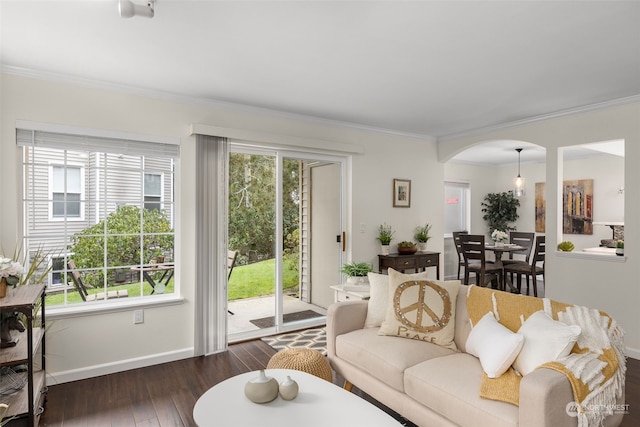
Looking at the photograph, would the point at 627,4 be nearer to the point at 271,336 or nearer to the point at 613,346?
the point at 613,346

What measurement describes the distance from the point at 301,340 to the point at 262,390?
7.20 feet

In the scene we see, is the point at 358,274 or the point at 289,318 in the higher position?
the point at 358,274

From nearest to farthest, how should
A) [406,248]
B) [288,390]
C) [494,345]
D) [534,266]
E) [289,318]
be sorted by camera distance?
[288,390], [494,345], [289,318], [406,248], [534,266]

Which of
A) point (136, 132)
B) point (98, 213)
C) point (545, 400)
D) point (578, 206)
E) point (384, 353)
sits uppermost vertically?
point (136, 132)

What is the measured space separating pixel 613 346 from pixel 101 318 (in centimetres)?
362

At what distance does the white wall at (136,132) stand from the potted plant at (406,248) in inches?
21.2

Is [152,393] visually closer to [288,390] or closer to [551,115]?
[288,390]

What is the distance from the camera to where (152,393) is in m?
2.89

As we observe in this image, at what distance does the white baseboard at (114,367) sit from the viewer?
3.03 m

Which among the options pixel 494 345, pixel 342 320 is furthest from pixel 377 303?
pixel 494 345

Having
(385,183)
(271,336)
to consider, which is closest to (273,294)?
(271,336)

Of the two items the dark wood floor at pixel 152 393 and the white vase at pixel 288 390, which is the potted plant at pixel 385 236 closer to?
the dark wood floor at pixel 152 393

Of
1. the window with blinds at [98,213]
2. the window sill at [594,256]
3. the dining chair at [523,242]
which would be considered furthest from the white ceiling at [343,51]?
the dining chair at [523,242]

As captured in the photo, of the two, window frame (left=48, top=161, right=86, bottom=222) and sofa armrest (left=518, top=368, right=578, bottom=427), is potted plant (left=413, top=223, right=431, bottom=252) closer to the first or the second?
sofa armrest (left=518, top=368, right=578, bottom=427)
